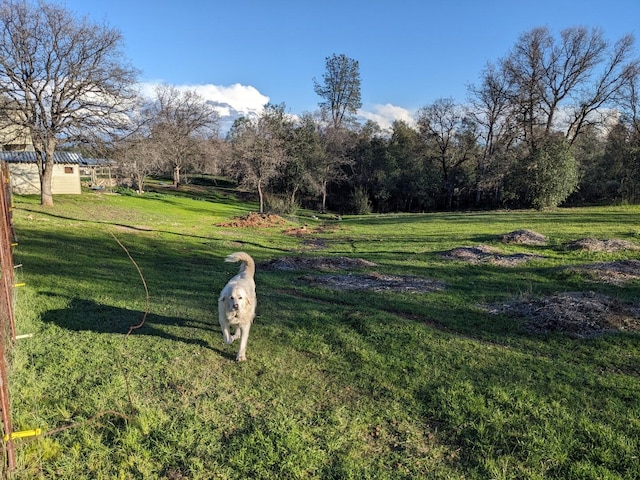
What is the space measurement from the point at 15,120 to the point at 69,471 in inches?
987

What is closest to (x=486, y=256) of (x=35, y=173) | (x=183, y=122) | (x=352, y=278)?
(x=352, y=278)

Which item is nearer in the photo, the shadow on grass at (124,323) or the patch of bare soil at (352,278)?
the shadow on grass at (124,323)

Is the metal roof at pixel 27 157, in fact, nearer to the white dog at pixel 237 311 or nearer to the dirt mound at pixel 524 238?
Answer: the white dog at pixel 237 311

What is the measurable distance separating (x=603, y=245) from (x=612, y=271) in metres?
4.70

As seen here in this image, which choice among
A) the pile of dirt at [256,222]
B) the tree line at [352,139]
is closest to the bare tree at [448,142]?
the tree line at [352,139]

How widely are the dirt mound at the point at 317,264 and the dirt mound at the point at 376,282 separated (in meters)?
1.33

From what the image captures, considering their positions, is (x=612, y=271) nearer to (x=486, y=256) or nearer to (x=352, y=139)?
(x=486, y=256)

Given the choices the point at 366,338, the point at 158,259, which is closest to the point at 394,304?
the point at 366,338

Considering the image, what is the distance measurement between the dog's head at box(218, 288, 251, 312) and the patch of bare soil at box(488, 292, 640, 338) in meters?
4.88

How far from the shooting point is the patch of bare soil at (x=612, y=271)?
9.53m

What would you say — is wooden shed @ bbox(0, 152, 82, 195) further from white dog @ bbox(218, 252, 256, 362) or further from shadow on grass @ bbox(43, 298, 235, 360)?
white dog @ bbox(218, 252, 256, 362)

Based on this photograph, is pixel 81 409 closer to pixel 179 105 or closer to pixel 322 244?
pixel 322 244

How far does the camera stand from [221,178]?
68.2 metres

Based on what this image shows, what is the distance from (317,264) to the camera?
41.8 feet
